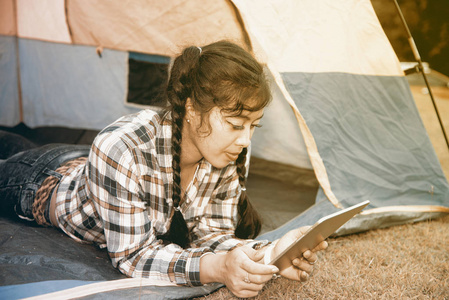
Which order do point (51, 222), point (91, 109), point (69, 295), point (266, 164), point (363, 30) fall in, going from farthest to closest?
point (91, 109)
point (266, 164)
point (363, 30)
point (51, 222)
point (69, 295)

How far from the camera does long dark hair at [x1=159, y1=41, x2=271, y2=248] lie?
1.01 metres

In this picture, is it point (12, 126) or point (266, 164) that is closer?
point (266, 164)

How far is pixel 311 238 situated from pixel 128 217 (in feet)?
1.48

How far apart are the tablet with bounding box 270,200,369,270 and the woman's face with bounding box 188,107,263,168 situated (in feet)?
0.93

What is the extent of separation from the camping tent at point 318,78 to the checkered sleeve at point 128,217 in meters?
0.51

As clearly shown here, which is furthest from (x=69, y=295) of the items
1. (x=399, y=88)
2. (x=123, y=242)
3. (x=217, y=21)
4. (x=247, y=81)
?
(x=399, y=88)

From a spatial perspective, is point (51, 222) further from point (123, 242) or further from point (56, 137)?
point (56, 137)

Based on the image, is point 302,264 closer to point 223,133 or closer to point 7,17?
point 223,133

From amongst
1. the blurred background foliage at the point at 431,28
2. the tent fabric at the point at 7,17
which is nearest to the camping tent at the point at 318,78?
the tent fabric at the point at 7,17

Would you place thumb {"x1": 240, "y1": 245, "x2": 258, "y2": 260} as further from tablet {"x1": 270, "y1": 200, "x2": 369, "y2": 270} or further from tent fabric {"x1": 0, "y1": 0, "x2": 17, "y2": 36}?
tent fabric {"x1": 0, "y1": 0, "x2": 17, "y2": 36}

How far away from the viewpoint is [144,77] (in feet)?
6.73

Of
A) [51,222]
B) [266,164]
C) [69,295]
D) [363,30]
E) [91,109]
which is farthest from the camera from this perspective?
[91,109]

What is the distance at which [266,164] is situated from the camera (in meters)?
1.96

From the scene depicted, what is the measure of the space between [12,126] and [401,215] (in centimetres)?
205
